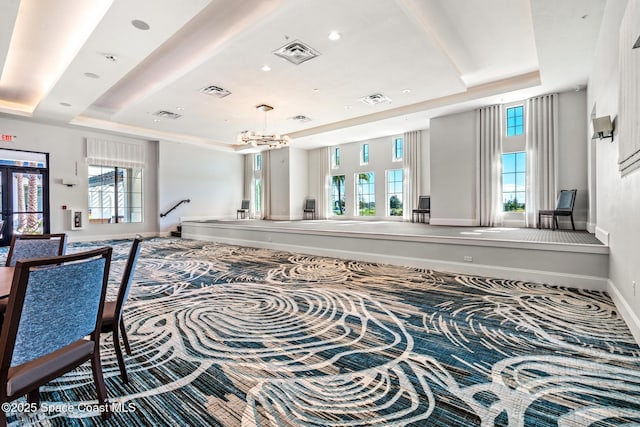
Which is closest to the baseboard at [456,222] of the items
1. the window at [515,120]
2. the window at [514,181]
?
the window at [514,181]

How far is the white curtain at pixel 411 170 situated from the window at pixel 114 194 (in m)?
9.40

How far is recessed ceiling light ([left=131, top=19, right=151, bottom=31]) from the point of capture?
423cm

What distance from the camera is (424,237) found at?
5.21 metres

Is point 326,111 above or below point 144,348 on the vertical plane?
→ above

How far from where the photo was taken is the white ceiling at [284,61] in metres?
4.29

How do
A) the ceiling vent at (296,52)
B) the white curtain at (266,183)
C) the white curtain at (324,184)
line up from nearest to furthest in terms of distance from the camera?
the ceiling vent at (296,52) → the white curtain at (324,184) → the white curtain at (266,183)

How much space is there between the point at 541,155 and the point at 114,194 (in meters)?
12.7

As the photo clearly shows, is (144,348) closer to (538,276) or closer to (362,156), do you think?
(538,276)

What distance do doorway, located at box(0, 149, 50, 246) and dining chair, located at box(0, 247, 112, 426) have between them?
9.97 m

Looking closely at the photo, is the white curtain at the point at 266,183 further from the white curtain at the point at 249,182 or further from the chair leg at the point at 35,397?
the chair leg at the point at 35,397

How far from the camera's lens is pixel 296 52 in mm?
5238

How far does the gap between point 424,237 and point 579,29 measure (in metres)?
3.72

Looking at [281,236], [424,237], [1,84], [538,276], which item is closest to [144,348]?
[424,237]

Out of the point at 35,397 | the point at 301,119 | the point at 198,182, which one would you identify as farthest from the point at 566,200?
the point at 198,182
